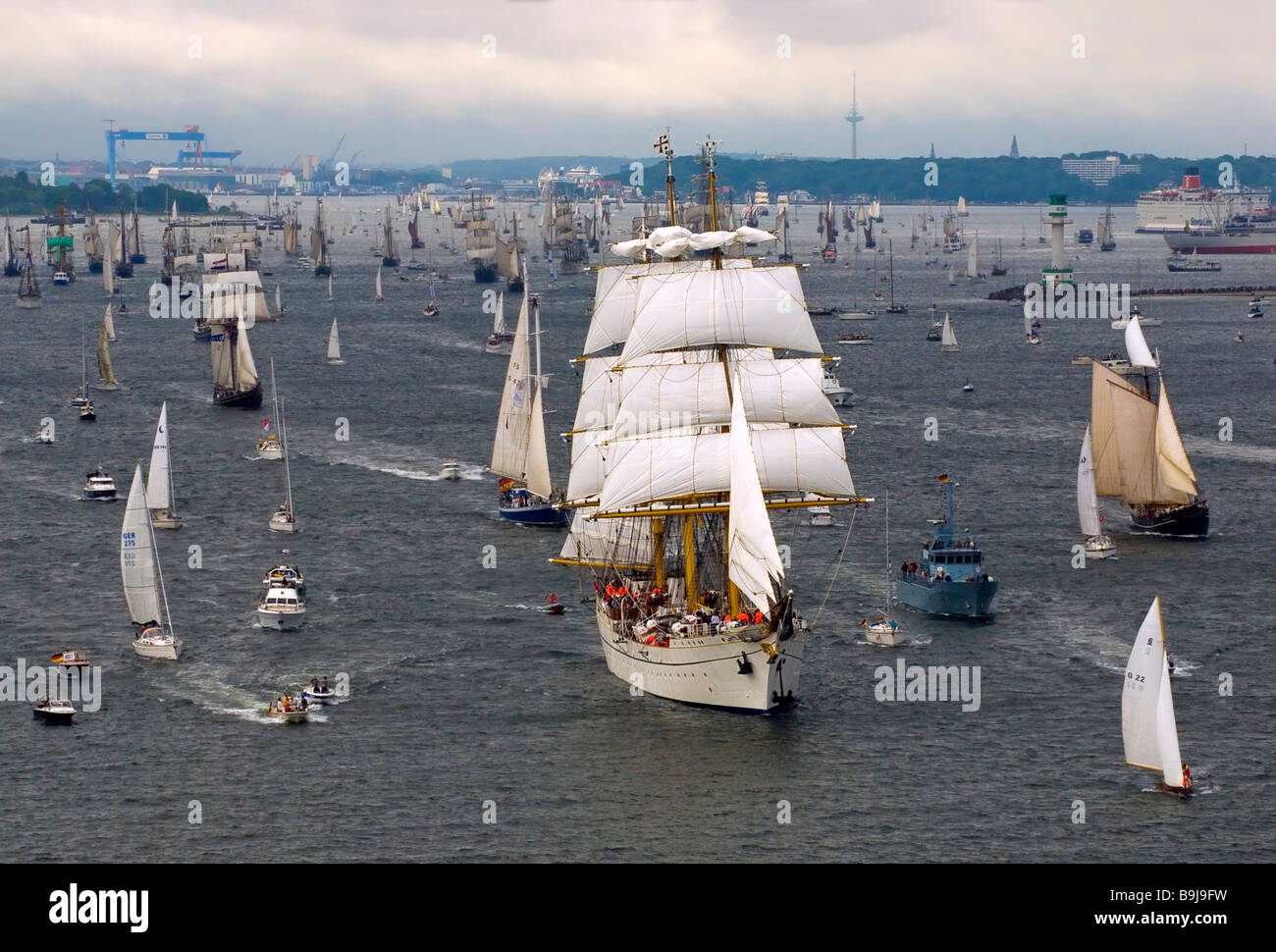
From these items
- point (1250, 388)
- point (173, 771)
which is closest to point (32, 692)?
point (173, 771)

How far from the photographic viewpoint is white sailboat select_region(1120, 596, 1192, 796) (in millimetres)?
60219

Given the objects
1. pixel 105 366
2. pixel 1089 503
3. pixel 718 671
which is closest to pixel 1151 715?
pixel 718 671

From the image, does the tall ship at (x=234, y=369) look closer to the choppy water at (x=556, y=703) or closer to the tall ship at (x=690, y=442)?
the choppy water at (x=556, y=703)

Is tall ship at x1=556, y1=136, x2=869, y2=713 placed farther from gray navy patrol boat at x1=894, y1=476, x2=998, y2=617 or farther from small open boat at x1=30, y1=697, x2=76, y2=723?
small open boat at x1=30, y1=697, x2=76, y2=723

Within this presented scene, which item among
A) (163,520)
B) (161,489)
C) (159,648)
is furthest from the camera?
(163,520)

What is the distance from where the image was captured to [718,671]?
70.6 meters

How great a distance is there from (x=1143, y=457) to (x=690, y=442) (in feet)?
120

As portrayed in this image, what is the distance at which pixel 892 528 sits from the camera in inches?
4067

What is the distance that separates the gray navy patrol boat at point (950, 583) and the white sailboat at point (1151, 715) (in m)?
20.1

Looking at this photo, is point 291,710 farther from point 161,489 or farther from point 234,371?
point 234,371

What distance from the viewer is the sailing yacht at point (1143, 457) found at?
103 meters

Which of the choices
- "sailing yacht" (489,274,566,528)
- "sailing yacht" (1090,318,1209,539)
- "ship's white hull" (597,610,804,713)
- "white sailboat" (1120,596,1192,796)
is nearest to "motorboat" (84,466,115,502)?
"sailing yacht" (489,274,566,528)

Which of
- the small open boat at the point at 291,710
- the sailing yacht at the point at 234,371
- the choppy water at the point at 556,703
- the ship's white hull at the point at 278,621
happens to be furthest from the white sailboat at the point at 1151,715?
the sailing yacht at the point at 234,371

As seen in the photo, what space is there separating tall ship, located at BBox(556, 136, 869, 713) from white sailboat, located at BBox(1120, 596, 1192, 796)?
16.3 meters
